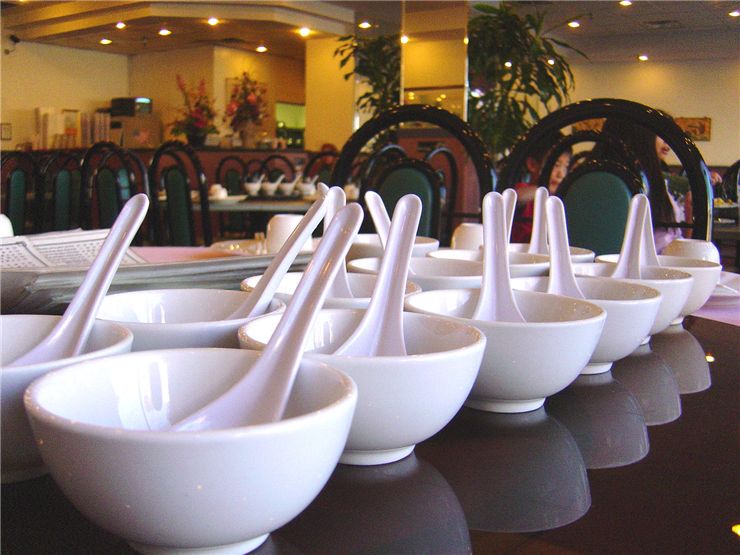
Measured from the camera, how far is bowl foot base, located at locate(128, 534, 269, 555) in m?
0.30

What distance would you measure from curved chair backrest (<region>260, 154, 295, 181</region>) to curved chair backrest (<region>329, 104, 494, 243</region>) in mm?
4449

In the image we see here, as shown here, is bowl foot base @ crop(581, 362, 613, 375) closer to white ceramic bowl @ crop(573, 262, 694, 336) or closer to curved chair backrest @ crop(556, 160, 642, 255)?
white ceramic bowl @ crop(573, 262, 694, 336)

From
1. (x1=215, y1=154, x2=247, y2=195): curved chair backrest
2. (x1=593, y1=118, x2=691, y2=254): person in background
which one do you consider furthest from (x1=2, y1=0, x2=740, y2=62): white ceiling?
(x1=593, y1=118, x2=691, y2=254): person in background

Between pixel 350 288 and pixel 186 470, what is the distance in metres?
0.38

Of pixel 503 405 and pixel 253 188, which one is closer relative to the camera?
pixel 503 405

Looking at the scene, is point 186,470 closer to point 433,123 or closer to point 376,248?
point 376,248

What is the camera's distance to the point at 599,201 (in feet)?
5.17

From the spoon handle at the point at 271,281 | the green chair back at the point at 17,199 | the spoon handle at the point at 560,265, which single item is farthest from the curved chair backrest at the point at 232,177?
the spoon handle at the point at 271,281

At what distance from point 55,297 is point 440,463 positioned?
0.31 meters

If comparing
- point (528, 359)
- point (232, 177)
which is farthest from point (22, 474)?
point (232, 177)

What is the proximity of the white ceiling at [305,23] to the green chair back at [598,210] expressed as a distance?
5.15 meters

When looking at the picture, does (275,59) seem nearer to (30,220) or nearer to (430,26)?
(430,26)

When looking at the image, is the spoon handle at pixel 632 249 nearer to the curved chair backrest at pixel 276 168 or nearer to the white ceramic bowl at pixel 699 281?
the white ceramic bowl at pixel 699 281

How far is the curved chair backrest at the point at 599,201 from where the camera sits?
61.3 inches
